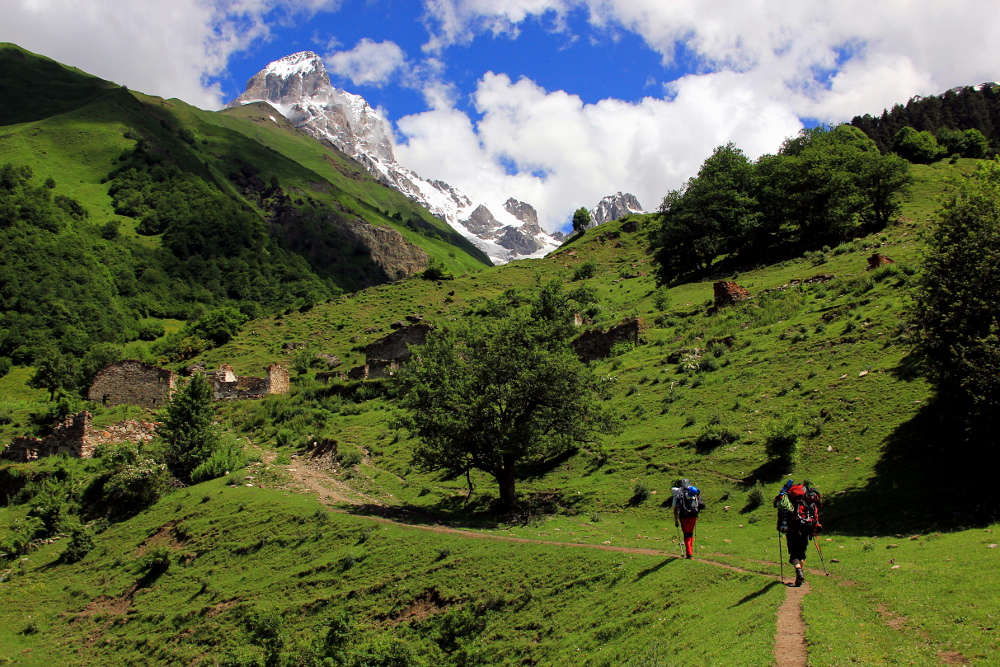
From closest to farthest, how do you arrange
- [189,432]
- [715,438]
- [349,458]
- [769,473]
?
[769,473] < [715,438] < [349,458] < [189,432]

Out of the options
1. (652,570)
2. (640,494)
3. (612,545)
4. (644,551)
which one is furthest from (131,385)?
(652,570)

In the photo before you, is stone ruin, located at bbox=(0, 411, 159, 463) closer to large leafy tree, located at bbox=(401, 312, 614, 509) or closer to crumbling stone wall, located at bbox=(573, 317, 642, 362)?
large leafy tree, located at bbox=(401, 312, 614, 509)

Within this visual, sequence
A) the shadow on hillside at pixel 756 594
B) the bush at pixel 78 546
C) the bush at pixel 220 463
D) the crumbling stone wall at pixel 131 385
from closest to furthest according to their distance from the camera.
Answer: the shadow on hillside at pixel 756 594, the bush at pixel 78 546, the bush at pixel 220 463, the crumbling stone wall at pixel 131 385

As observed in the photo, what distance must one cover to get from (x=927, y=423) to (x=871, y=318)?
1041cm

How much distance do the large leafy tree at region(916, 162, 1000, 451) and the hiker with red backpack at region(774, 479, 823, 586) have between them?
657 centimetres

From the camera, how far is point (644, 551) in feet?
49.6

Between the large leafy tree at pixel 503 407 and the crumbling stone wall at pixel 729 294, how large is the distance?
66.1 feet

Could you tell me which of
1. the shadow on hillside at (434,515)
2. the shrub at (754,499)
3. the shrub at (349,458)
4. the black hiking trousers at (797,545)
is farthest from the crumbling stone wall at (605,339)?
the black hiking trousers at (797,545)

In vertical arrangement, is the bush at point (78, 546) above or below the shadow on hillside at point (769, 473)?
below

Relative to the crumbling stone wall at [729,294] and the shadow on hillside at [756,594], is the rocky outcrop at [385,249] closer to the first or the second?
the crumbling stone wall at [729,294]

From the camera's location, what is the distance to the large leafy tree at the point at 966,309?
14.8m

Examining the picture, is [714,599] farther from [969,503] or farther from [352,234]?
[352,234]

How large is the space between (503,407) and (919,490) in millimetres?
13540

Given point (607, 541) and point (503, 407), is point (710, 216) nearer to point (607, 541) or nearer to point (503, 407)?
point (503, 407)
